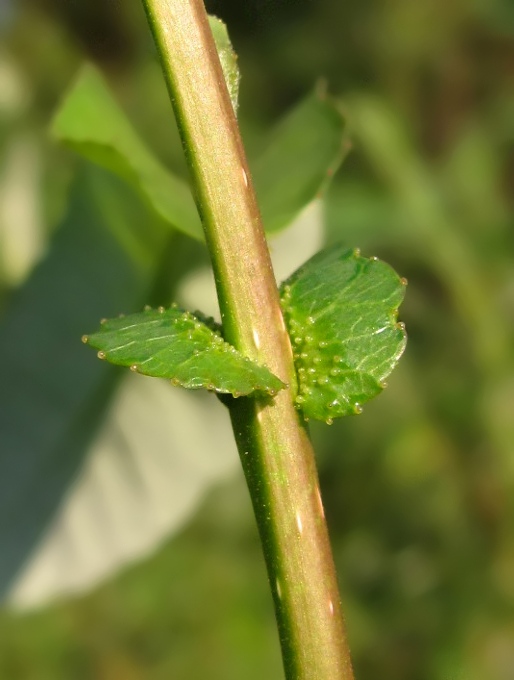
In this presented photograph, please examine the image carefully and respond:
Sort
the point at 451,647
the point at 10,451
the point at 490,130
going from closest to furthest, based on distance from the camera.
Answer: the point at 10,451 → the point at 451,647 → the point at 490,130

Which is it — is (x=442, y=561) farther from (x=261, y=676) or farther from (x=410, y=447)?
(x=261, y=676)

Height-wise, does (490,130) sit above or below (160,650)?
above

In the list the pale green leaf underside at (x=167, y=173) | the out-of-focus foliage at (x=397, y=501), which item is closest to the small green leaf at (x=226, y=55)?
the pale green leaf underside at (x=167, y=173)

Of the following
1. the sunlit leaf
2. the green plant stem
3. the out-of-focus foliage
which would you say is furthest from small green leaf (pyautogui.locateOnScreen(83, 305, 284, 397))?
the out-of-focus foliage

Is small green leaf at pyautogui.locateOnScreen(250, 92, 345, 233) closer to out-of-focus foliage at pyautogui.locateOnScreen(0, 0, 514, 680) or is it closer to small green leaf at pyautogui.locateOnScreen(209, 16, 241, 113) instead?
small green leaf at pyautogui.locateOnScreen(209, 16, 241, 113)

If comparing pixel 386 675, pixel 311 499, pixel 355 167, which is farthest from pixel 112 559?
pixel 355 167

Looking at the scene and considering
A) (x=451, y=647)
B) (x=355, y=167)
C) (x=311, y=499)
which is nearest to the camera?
(x=311, y=499)

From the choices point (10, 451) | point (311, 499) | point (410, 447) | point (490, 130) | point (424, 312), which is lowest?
point (311, 499)
